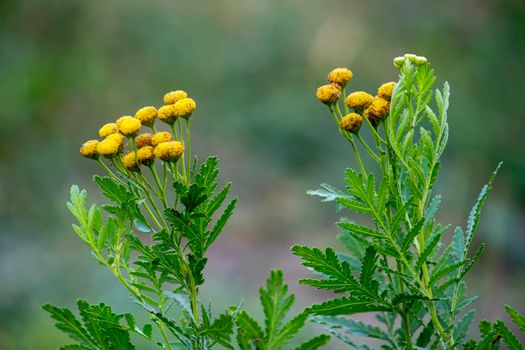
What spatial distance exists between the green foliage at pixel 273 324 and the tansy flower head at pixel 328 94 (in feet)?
0.83

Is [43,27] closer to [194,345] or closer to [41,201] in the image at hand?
[41,201]

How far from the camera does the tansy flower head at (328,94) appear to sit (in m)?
0.74

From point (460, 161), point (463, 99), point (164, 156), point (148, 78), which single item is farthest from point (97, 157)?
point (148, 78)

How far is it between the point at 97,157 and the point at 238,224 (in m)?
4.58

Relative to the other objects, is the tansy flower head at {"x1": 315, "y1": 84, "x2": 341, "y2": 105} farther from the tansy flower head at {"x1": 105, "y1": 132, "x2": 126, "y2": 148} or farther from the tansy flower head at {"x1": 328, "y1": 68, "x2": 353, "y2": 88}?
the tansy flower head at {"x1": 105, "y1": 132, "x2": 126, "y2": 148}

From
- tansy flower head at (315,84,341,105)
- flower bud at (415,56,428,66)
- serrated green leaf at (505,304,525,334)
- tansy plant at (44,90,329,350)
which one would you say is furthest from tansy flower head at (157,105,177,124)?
serrated green leaf at (505,304,525,334)

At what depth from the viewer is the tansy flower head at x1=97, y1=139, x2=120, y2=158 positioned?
69cm

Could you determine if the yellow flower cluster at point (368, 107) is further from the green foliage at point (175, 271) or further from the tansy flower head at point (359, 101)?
the green foliage at point (175, 271)

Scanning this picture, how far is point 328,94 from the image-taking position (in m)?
0.74

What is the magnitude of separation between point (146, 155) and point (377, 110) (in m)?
0.24

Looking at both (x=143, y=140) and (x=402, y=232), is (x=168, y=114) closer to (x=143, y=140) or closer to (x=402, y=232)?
(x=143, y=140)

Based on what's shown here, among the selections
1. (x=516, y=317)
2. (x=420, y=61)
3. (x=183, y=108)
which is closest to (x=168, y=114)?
(x=183, y=108)

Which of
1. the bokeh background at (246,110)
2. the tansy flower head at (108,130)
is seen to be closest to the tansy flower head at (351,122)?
the tansy flower head at (108,130)

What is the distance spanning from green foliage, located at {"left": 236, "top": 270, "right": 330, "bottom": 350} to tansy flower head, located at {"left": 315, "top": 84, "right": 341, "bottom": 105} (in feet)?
0.83
